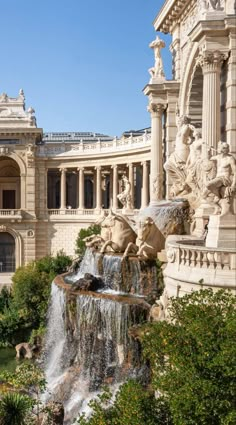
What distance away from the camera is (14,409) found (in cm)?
1509

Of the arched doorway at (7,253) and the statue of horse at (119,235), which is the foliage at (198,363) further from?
the arched doorway at (7,253)

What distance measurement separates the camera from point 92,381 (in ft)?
73.2

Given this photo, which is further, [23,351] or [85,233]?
[85,233]

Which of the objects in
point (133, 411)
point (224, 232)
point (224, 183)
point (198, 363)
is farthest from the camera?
point (224, 183)

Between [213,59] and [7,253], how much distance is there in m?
38.6

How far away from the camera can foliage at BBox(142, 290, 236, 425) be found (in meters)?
10.9

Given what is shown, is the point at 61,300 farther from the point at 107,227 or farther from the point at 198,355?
the point at 198,355

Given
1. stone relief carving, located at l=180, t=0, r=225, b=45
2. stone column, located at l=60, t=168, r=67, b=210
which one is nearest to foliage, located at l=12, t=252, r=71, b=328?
stone column, located at l=60, t=168, r=67, b=210

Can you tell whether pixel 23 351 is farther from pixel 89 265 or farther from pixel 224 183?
pixel 224 183

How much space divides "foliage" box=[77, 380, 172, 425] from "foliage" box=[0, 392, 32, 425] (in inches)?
135

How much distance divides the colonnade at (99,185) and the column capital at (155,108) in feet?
37.9

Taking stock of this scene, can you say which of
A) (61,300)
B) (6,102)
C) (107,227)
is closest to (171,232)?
(107,227)

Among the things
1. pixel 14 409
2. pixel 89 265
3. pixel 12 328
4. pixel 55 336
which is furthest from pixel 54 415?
pixel 12 328

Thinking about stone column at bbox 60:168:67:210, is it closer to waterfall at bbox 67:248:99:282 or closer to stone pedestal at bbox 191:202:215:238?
waterfall at bbox 67:248:99:282
